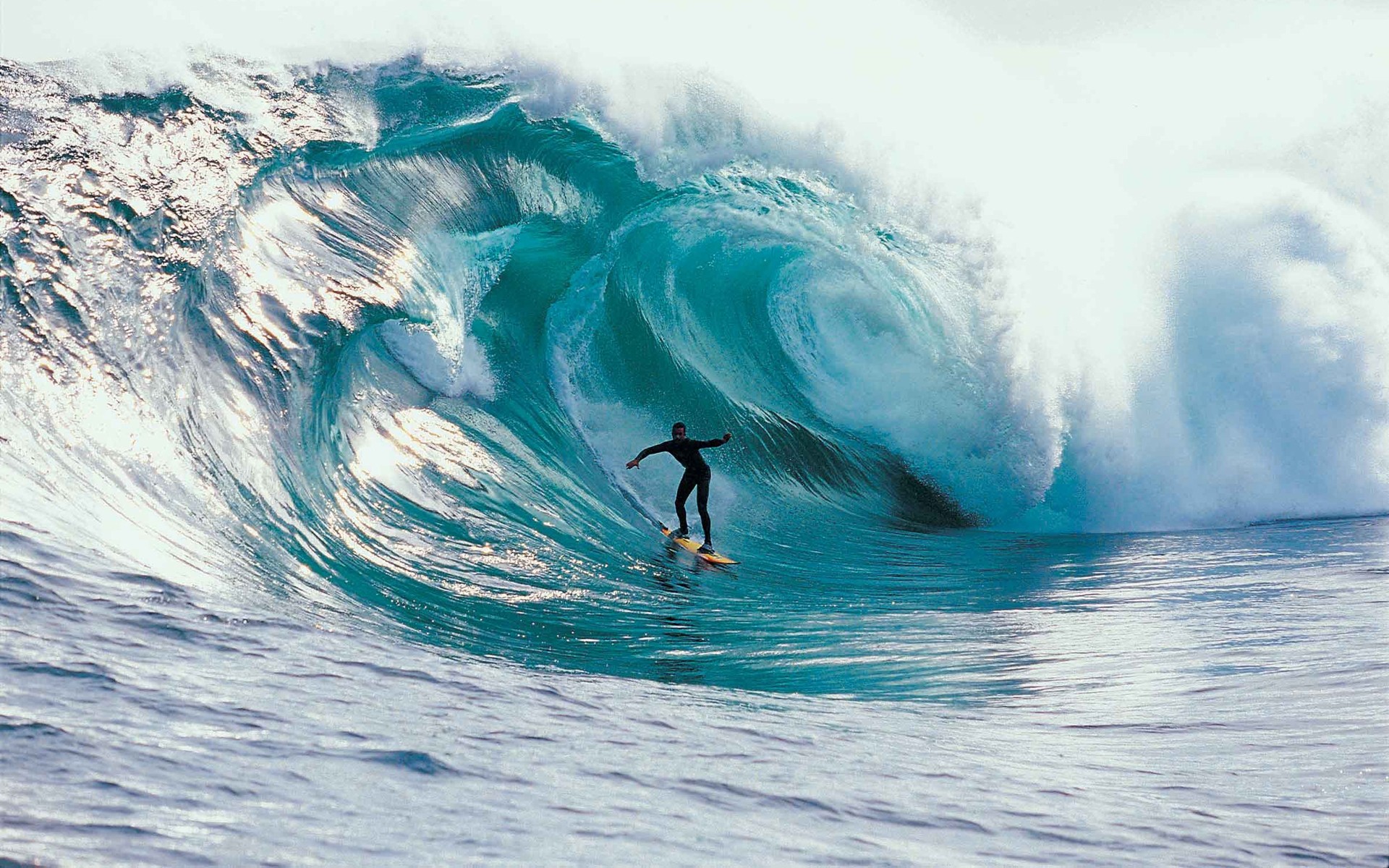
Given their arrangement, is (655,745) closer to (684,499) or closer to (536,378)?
(684,499)

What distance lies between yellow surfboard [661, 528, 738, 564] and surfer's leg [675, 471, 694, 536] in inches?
1.9

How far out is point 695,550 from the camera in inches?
341

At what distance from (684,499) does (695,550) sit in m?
0.48

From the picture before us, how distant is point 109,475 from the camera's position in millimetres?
6156

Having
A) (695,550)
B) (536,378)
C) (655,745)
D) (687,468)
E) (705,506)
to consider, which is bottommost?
(655,745)

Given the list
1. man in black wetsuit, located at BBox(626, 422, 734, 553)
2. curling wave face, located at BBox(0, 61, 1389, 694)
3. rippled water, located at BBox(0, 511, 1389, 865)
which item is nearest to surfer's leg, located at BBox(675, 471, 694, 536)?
man in black wetsuit, located at BBox(626, 422, 734, 553)

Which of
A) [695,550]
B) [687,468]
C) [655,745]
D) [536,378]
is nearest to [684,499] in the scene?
[687,468]

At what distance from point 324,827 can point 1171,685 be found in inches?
155

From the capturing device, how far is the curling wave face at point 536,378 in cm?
661

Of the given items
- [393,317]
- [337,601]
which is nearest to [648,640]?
[337,601]

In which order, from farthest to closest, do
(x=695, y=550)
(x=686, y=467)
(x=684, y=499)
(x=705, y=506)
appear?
1. (x=686, y=467)
2. (x=684, y=499)
3. (x=705, y=506)
4. (x=695, y=550)

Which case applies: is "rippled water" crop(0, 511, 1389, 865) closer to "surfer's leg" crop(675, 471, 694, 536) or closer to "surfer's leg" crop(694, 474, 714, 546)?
"surfer's leg" crop(694, 474, 714, 546)

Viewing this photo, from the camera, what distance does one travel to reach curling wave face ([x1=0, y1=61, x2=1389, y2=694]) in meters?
6.61

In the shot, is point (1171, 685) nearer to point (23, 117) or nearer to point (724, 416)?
point (724, 416)
